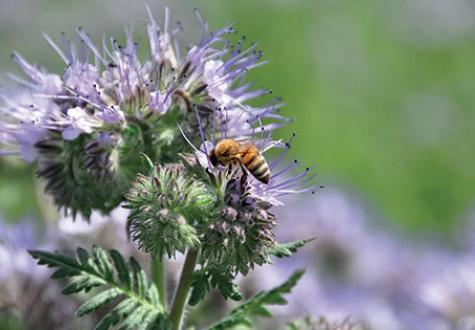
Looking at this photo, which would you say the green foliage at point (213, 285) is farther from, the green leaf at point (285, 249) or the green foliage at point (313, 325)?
the green foliage at point (313, 325)

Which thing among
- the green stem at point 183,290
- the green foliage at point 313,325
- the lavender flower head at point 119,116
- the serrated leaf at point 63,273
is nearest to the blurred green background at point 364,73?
the green foliage at point 313,325

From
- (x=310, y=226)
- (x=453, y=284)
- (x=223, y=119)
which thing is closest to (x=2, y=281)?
(x=223, y=119)

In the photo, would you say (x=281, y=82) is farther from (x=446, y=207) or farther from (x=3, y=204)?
(x=3, y=204)

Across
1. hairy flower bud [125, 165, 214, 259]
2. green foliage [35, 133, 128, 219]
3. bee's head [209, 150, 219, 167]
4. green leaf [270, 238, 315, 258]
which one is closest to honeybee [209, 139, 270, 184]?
bee's head [209, 150, 219, 167]

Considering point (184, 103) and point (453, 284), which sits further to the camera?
point (453, 284)

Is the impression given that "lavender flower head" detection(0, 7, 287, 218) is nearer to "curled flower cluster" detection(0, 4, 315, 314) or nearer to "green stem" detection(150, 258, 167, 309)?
"curled flower cluster" detection(0, 4, 315, 314)
